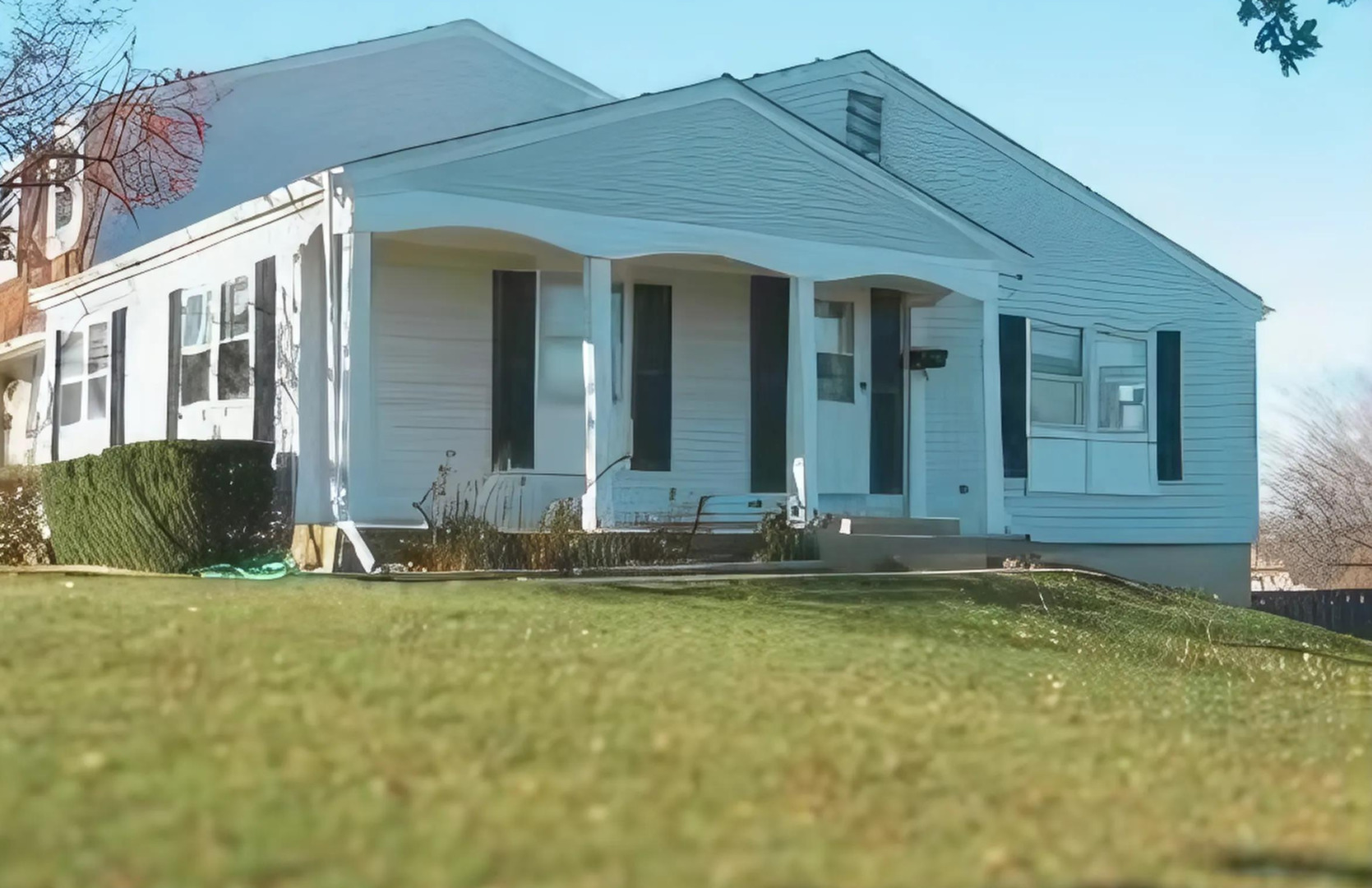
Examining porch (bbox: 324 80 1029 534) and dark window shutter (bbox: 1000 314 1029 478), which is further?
dark window shutter (bbox: 1000 314 1029 478)

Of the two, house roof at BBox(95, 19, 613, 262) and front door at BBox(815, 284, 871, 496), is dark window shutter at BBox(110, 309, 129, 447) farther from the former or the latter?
front door at BBox(815, 284, 871, 496)

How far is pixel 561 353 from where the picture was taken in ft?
50.1

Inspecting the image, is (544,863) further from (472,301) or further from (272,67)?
(272,67)

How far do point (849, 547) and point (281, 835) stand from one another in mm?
11075

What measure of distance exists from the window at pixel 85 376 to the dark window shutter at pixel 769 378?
8066 mm

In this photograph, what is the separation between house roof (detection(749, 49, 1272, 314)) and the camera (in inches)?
778

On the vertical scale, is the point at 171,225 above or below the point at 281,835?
above

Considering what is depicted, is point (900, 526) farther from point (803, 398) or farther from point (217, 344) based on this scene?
point (217, 344)

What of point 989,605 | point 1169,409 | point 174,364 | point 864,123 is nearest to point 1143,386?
point 1169,409

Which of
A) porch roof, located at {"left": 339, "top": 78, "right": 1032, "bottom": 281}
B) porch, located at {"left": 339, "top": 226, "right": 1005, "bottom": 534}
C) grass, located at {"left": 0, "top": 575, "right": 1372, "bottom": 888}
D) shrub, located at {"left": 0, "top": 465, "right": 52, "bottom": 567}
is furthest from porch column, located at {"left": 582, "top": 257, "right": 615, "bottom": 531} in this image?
shrub, located at {"left": 0, "top": 465, "right": 52, "bottom": 567}

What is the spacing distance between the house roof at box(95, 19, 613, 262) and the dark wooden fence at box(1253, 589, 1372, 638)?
12.7 meters

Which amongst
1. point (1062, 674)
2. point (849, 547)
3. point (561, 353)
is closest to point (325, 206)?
point (561, 353)

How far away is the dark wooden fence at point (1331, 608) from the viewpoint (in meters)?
22.8

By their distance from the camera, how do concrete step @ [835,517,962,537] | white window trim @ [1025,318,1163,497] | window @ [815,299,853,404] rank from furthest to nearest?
white window trim @ [1025,318,1163,497] → window @ [815,299,853,404] → concrete step @ [835,517,962,537]
